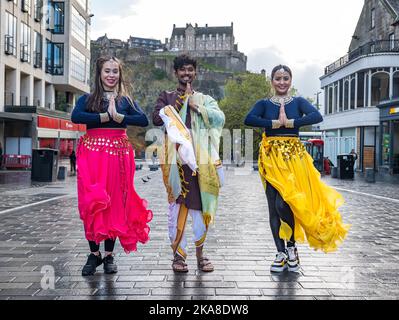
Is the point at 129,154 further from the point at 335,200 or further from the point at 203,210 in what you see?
the point at 335,200

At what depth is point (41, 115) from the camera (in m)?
33.5

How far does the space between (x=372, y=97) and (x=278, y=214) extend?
31316mm

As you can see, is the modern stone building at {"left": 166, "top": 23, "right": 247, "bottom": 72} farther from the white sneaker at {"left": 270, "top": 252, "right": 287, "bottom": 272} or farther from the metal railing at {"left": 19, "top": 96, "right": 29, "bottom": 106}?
the white sneaker at {"left": 270, "top": 252, "right": 287, "bottom": 272}

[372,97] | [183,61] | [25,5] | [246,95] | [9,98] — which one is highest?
[25,5]

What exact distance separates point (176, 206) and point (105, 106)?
126 cm

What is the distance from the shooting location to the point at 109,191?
5.01 metres

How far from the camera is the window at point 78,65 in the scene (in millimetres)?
42884

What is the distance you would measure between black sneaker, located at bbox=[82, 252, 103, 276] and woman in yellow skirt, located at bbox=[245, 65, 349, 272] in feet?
5.85

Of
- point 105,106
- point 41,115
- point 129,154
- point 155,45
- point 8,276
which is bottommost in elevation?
point 8,276

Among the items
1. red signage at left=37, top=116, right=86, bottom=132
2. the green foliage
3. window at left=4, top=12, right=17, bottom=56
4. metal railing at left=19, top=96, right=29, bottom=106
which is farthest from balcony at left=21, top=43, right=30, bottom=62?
the green foliage

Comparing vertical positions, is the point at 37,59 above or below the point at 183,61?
above

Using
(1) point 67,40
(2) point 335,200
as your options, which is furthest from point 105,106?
(1) point 67,40

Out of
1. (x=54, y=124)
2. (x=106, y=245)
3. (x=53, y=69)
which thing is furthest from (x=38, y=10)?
(x=106, y=245)

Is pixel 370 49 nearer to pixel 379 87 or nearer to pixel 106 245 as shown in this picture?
pixel 379 87
